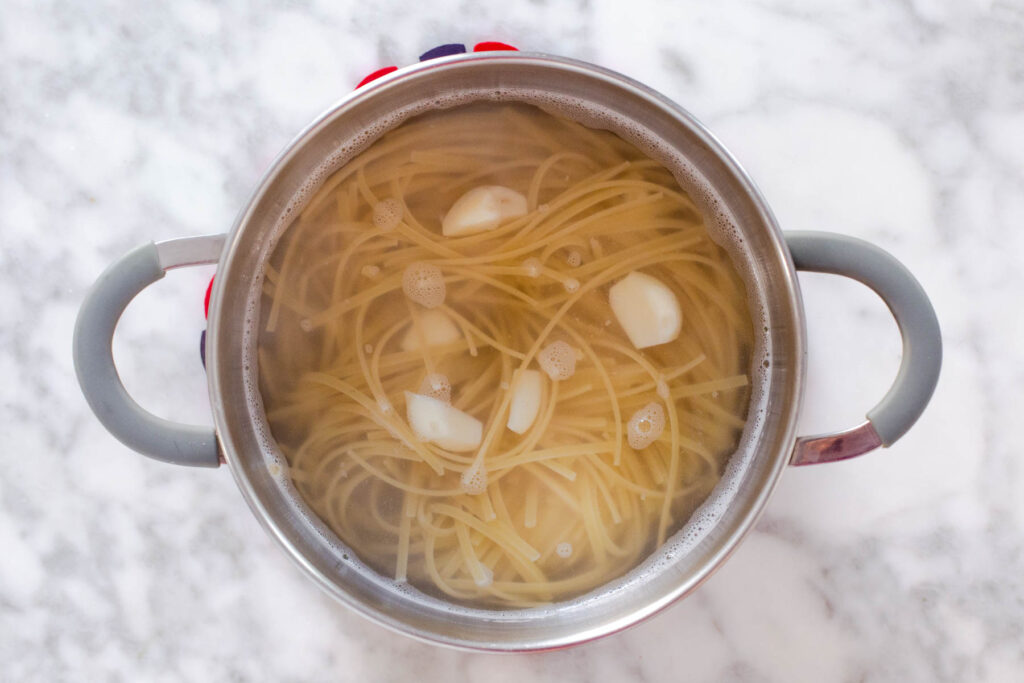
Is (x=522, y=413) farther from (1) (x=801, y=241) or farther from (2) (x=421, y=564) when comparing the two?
(1) (x=801, y=241)

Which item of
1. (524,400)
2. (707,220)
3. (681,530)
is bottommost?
(681,530)

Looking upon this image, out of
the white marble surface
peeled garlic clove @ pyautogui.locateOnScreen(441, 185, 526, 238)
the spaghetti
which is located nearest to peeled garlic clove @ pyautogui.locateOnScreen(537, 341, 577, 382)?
the spaghetti

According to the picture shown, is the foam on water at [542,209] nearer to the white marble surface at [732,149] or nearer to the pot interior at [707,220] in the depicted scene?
the pot interior at [707,220]

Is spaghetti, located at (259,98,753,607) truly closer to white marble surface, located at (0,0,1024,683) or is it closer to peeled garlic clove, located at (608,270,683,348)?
peeled garlic clove, located at (608,270,683,348)

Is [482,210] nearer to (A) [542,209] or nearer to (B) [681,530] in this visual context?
(A) [542,209]

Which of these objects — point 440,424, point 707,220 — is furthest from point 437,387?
point 707,220

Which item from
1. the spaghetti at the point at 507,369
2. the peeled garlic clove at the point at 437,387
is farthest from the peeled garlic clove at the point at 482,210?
the peeled garlic clove at the point at 437,387

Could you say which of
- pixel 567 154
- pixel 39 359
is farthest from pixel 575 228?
pixel 39 359
